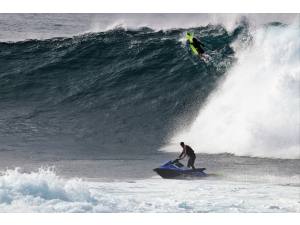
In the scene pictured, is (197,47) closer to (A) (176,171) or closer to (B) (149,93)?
(B) (149,93)

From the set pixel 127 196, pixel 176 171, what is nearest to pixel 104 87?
pixel 176 171

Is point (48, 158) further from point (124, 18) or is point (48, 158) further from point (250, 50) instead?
point (250, 50)

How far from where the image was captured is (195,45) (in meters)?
14.9

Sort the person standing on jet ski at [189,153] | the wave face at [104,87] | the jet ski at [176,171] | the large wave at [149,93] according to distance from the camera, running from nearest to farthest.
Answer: the jet ski at [176,171] < the person standing on jet ski at [189,153] < the wave face at [104,87] < the large wave at [149,93]

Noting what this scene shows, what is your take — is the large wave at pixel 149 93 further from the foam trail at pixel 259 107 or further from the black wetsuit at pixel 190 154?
the black wetsuit at pixel 190 154

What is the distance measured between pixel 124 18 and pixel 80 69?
8.34ft

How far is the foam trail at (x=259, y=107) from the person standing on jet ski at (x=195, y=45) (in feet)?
3.60

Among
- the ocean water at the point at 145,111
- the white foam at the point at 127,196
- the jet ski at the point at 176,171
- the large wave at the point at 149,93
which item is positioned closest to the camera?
the white foam at the point at 127,196

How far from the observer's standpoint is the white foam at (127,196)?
9633 mm

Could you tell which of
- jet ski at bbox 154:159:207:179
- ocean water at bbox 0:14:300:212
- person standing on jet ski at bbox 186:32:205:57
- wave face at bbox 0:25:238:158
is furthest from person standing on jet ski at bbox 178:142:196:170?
person standing on jet ski at bbox 186:32:205:57

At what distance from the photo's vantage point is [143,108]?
551 inches

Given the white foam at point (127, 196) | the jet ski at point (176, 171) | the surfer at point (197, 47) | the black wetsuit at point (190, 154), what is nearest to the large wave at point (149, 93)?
the surfer at point (197, 47)

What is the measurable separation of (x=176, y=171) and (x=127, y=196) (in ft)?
4.95

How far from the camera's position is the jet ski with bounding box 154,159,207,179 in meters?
11.2
